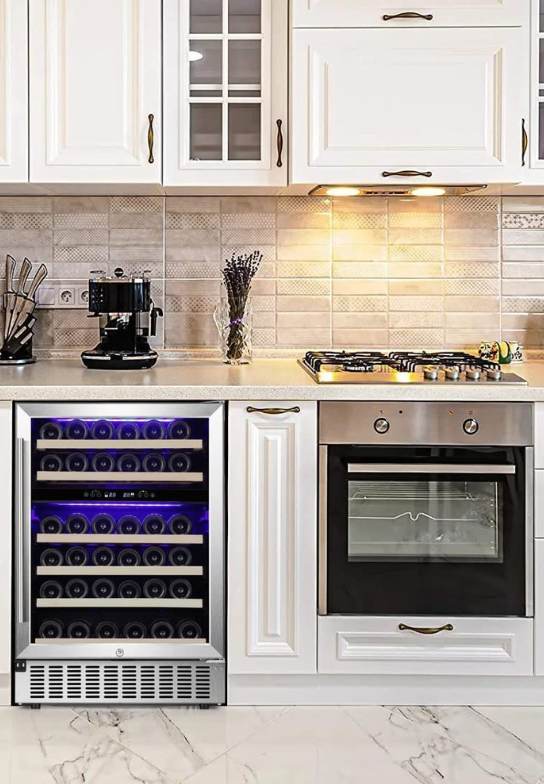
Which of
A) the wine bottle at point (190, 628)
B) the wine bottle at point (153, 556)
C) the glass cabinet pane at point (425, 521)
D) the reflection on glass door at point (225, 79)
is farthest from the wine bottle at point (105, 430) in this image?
the reflection on glass door at point (225, 79)

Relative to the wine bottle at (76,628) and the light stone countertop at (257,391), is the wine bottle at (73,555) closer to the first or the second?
the wine bottle at (76,628)

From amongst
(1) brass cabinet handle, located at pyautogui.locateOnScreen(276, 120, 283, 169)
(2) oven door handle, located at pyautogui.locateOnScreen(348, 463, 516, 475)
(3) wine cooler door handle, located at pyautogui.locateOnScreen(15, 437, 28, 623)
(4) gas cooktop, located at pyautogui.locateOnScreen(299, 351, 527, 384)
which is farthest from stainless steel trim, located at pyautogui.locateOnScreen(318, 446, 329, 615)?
(1) brass cabinet handle, located at pyautogui.locateOnScreen(276, 120, 283, 169)

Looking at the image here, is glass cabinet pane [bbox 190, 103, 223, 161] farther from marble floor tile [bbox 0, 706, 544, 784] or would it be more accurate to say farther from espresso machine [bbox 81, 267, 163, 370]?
marble floor tile [bbox 0, 706, 544, 784]

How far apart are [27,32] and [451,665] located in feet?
7.17

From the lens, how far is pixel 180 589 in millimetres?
2648

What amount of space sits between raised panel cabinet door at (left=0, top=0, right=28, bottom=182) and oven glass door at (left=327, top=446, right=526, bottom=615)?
128cm

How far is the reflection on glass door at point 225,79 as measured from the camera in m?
2.90

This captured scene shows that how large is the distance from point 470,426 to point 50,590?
1.22 metres

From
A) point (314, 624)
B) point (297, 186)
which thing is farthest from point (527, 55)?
point (314, 624)

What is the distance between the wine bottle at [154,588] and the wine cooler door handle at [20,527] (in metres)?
0.32

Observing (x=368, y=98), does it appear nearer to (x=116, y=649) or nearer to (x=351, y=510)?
(x=351, y=510)

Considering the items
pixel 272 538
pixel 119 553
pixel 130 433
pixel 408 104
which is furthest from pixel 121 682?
pixel 408 104

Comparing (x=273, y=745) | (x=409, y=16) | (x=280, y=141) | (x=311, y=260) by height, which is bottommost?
(x=273, y=745)

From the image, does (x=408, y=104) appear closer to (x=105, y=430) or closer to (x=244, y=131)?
(x=244, y=131)
